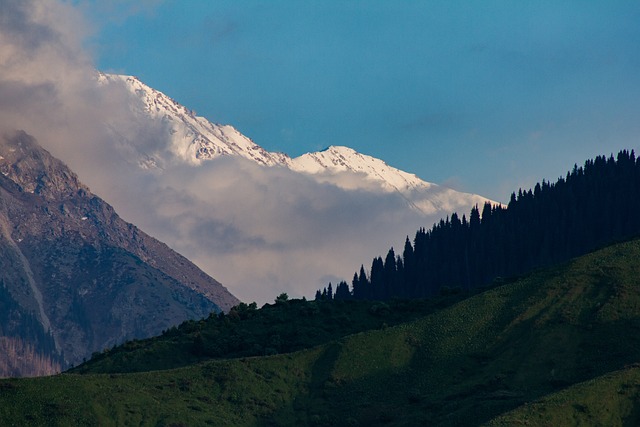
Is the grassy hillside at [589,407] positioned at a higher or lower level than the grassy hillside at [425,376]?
lower

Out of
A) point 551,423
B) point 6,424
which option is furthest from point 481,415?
point 6,424

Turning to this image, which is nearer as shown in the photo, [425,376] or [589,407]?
[589,407]

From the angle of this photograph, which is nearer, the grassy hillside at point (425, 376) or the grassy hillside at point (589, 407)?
the grassy hillside at point (589, 407)

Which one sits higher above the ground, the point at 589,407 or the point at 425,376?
the point at 425,376

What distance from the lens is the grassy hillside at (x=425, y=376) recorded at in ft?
503

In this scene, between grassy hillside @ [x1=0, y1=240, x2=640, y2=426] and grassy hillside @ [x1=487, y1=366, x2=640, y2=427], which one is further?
grassy hillside @ [x1=0, y1=240, x2=640, y2=426]

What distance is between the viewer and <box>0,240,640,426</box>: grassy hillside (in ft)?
503

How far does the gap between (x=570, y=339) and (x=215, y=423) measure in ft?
183

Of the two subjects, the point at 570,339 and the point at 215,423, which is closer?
the point at 215,423

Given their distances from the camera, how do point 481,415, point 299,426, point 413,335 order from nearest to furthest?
point 481,415, point 299,426, point 413,335

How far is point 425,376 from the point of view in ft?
579

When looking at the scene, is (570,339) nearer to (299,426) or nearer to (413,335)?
(413,335)

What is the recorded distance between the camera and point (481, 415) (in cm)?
15312

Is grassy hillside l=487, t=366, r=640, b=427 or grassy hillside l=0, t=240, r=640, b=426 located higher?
grassy hillside l=0, t=240, r=640, b=426
